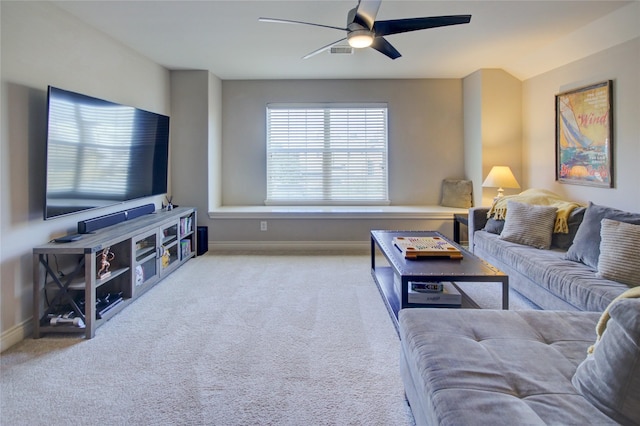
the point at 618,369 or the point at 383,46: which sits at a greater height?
the point at 383,46

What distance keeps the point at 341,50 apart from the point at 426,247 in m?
2.32

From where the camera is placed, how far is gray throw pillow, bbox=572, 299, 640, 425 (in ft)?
3.06

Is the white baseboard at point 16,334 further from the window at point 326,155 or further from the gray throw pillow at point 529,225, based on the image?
the gray throw pillow at point 529,225

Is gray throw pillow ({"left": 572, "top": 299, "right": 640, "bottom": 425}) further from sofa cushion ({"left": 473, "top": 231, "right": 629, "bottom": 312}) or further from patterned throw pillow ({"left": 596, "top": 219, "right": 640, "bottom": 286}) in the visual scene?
patterned throw pillow ({"left": 596, "top": 219, "right": 640, "bottom": 286})

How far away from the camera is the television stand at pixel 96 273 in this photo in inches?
93.4

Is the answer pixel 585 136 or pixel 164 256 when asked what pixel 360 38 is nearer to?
A: pixel 585 136

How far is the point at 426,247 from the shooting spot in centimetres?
272

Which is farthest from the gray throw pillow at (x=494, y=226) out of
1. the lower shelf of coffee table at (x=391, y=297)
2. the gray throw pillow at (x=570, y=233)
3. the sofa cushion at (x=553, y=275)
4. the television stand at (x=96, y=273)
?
the television stand at (x=96, y=273)

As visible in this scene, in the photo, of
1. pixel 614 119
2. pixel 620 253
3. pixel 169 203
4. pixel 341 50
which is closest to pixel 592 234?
pixel 620 253

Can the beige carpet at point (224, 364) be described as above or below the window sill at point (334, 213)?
below

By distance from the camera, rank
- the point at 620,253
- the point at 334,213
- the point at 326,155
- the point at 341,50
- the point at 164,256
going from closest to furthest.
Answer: the point at 620,253 < the point at 164,256 < the point at 341,50 < the point at 334,213 < the point at 326,155

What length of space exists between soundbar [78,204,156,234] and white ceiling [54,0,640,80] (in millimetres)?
1626

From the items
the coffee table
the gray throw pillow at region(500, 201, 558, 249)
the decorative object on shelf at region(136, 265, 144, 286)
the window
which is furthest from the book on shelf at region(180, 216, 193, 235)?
the gray throw pillow at region(500, 201, 558, 249)

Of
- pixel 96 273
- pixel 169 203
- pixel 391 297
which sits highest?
pixel 169 203
